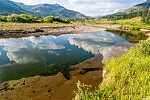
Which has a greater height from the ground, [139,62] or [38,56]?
[139,62]

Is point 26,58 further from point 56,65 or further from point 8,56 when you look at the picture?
point 56,65

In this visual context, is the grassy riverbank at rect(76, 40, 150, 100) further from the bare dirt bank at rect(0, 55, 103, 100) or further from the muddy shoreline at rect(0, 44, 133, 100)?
the bare dirt bank at rect(0, 55, 103, 100)

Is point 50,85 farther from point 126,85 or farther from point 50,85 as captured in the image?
point 126,85

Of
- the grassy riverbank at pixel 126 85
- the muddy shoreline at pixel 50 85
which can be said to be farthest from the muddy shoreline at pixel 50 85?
the grassy riverbank at pixel 126 85

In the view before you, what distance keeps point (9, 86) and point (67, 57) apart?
24302 mm

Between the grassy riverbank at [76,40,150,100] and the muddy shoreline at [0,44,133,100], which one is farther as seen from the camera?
the muddy shoreline at [0,44,133,100]

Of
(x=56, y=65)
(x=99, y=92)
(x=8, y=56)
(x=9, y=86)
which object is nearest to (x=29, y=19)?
(x=8, y=56)

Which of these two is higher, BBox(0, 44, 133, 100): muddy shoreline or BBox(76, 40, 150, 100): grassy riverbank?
BBox(76, 40, 150, 100): grassy riverbank

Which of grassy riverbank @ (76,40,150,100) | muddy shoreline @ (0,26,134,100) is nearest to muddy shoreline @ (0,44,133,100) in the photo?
muddy shoreline @ (0,26,134,100)

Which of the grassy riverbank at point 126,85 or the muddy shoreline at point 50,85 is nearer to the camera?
the grassy riverbank at point 126,85

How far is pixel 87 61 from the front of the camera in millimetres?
54375

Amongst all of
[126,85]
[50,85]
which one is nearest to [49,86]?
[50,85]

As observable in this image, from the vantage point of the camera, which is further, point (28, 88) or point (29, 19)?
point (29, 19)

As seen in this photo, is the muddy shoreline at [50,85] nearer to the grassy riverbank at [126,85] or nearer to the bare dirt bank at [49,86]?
the bare dirt bank at [49,86]
